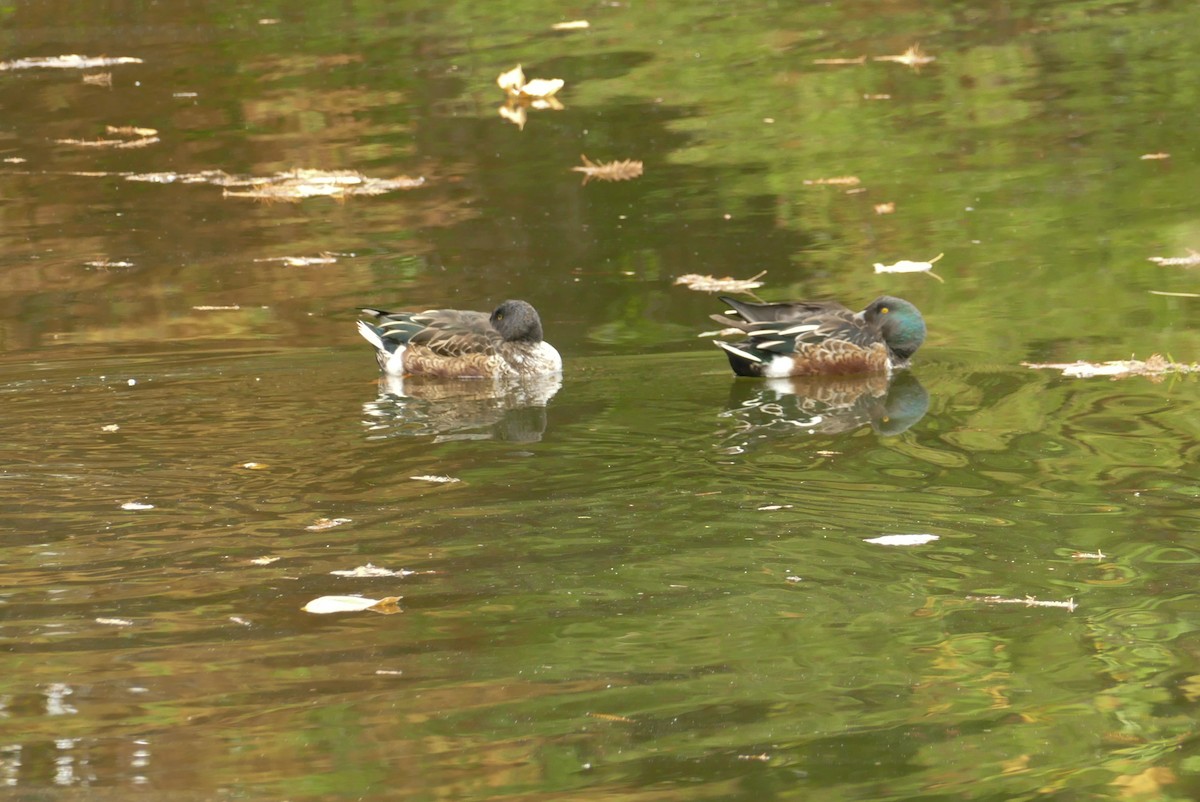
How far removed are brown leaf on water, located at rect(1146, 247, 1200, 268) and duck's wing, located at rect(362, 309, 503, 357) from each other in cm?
490

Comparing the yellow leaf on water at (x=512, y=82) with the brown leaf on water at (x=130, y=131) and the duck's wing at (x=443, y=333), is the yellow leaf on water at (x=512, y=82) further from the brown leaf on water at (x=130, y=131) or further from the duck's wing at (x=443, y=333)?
the duck's wing at (x=443, y=333)

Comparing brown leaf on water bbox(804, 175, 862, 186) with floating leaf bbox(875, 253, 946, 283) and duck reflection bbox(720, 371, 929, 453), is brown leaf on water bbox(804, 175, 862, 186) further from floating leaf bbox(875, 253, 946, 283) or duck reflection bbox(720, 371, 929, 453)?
duck reflection bbox(720, 371, 929, 453)

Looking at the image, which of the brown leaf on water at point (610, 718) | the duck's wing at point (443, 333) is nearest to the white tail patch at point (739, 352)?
the duck's wing at point (443, 333)

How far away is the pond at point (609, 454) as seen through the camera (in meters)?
5.64

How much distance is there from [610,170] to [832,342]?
236 inches

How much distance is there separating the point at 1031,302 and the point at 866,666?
6362 mm

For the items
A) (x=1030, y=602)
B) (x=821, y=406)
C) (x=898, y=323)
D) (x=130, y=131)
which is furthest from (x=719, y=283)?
(x=130, y=131)

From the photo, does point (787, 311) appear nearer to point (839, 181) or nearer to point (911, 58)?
point (839, 181)

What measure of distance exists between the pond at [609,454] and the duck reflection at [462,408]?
0.16 feet

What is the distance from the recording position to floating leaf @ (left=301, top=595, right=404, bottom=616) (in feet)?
22.0

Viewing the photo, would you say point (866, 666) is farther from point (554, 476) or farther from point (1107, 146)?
point (1107, 146)

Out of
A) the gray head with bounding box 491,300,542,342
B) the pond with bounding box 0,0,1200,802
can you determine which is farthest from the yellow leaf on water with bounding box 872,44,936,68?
the gray head with bounding box 491,300,542,342

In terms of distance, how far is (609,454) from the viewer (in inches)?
355

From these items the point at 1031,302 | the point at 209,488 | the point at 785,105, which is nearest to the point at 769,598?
the point at 209,488
